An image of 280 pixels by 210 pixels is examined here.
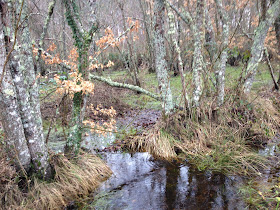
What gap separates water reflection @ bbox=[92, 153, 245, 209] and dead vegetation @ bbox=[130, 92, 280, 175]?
Answer: 51 centimetres

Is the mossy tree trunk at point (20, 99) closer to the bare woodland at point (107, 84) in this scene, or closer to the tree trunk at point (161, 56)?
the bare woodland at point (107, 84)

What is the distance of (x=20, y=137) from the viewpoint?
3.08 meters

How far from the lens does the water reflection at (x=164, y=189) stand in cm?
346

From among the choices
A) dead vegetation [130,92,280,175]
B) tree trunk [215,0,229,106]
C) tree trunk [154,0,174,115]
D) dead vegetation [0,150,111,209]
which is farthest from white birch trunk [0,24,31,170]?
tree trunk [215,0,229,106]

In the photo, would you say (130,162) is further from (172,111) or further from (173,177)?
(172,111)

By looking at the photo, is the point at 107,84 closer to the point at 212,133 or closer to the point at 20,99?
the point at 20,99

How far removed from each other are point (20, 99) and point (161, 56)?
348 centimetres

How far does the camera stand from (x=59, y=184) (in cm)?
362

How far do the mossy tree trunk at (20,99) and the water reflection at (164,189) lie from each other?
1.30 meters

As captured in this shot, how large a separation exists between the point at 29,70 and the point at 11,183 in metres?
1.85

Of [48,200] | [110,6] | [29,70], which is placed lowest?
[48,200]

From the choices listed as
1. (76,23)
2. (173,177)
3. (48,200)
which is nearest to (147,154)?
(173,177)

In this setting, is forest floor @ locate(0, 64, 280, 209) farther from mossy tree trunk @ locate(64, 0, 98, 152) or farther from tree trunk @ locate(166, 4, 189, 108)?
mossy tree trunk @ locate(64, 0, 98, 152)

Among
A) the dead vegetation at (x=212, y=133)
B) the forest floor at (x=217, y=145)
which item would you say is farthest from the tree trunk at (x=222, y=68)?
the forest floor at (x=217, y=145)
